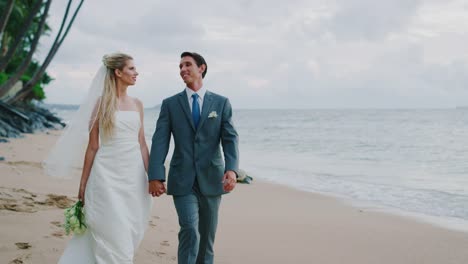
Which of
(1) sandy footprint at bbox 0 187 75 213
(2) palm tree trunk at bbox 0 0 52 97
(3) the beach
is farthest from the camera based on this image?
(2) palm tree trunk at bbox 0 0 52 97

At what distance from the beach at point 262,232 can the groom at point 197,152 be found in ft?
4.81

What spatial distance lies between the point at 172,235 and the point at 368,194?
284 inches

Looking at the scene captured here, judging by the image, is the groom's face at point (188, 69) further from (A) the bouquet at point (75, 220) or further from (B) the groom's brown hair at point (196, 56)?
(A) the bouquet at point (75, 220)

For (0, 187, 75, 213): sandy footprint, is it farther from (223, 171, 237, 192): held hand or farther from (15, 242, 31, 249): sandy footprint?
(223, 171, 237, 192): held hand

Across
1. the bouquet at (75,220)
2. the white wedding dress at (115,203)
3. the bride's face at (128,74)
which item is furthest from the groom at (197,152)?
the bouquet at (75,220)

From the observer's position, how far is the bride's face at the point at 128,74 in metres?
4.17

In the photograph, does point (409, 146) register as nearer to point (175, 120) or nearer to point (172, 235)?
point (172, 235)

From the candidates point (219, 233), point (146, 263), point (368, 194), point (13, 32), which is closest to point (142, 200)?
point (146, 263)

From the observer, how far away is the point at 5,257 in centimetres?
480

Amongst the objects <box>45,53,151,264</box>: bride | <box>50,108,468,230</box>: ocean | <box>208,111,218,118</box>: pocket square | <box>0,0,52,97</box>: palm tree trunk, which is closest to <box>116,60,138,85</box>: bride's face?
<box>45,53,151,264</box>: bride

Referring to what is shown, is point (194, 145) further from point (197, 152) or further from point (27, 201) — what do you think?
point (27, 201)

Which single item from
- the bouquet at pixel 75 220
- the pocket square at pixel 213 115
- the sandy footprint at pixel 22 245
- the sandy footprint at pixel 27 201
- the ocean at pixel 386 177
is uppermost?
the pocket square at pixel 213 115

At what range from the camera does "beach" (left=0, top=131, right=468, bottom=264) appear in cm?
560

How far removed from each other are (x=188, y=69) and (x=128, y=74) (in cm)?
50
